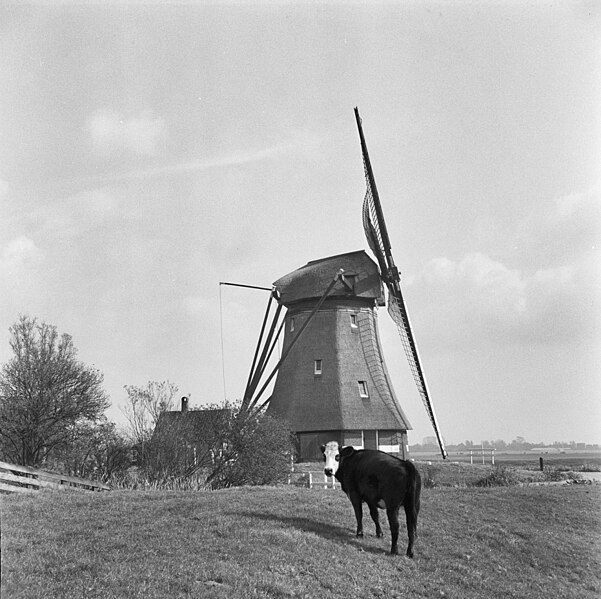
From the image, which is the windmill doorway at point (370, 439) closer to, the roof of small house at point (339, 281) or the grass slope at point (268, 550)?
the roof of small house at point (339, 281)

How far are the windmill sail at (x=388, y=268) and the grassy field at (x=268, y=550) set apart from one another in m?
14.5

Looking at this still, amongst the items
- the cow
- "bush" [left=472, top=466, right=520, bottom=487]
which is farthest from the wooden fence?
"bush" [left=472, top=466, right=520, bottom=487]

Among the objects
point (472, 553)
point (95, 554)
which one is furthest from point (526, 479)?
point (95, 554)

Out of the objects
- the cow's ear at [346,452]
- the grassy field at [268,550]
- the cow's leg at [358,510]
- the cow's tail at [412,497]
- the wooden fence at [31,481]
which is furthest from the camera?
the wooden fence at [31,481]

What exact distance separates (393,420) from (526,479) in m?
8.44

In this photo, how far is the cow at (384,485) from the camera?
35.9ft

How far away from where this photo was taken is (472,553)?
12.3 metres

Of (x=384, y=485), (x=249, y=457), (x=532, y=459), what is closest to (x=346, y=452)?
(x=384, y=485)

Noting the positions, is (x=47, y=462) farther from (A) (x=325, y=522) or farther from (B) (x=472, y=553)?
(B) (x=472, y=553)

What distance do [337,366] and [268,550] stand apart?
78.5 ft

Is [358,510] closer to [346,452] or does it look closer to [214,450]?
[346,452]

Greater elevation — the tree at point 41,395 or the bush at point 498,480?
the tree at point 41,395

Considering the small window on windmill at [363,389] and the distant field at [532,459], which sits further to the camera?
the distant field at [532,459]

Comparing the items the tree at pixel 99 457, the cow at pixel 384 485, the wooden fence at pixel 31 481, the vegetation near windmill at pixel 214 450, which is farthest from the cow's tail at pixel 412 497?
the tree at pixel 99 457
